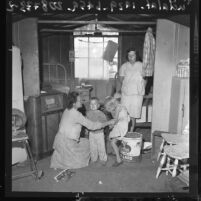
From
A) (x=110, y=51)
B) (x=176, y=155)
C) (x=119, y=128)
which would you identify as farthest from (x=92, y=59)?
(x=176, y=155)

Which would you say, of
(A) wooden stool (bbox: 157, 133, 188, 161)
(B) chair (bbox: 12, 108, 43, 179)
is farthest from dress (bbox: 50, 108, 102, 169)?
(A) wooden stool (bbox: 157, 133, 188, 161)

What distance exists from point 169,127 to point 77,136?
6.75 ft

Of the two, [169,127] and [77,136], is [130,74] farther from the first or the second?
[77,136]

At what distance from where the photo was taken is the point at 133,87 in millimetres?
6301

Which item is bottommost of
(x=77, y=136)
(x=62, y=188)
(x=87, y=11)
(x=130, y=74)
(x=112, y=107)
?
(x=62, y=188)

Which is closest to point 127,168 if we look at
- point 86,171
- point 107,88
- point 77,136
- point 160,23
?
point 86,171

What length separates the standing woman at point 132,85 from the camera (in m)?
6.21

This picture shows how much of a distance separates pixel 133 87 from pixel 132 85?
0.17ft

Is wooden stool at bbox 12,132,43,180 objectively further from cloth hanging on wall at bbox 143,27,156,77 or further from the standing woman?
cloth hanging on wall at bbox 143,27,156,77

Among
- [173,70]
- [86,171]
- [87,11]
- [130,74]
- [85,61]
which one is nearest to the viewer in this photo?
[87,11]

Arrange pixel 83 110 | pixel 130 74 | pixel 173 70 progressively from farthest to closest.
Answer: pixel 83 110 < pixel 130 74 < pixel 173 70

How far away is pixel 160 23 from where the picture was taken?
5.45m

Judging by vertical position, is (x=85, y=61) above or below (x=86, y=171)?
above

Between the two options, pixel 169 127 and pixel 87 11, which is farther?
pixel 169 127
